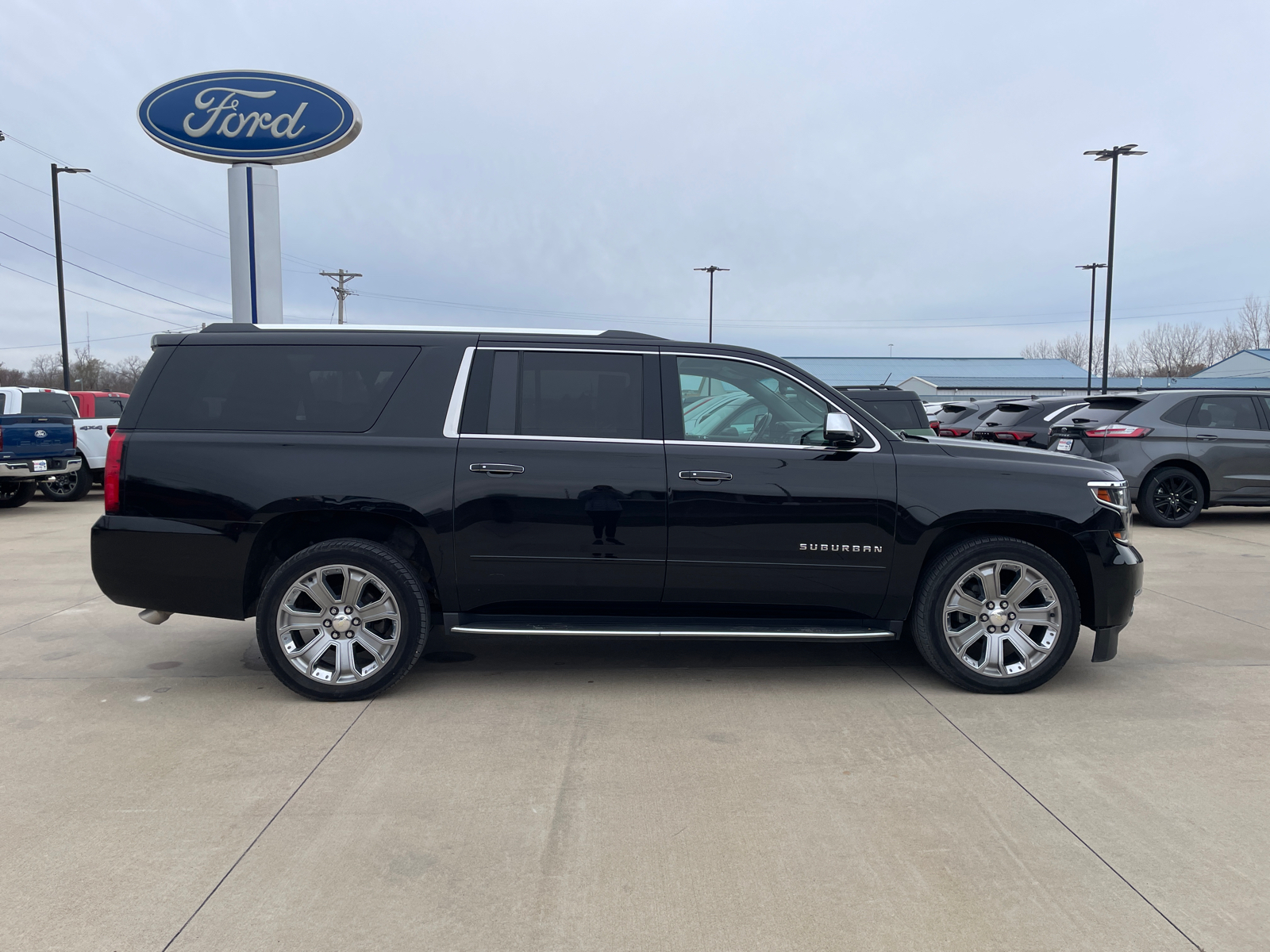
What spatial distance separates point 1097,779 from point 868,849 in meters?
1.22

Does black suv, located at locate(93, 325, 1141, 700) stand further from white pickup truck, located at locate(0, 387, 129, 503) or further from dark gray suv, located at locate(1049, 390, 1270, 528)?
white pickup truck, located at locate(0, 387, 129, 503)

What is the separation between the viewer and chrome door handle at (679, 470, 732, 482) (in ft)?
15.1

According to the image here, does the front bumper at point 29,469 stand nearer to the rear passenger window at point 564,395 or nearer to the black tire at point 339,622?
the black tire at point 339,622

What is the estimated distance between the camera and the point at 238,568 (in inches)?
181

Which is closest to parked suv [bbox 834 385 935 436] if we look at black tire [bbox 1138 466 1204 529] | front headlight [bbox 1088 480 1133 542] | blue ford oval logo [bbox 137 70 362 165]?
black tire [bbox 1138 466 1204 529]

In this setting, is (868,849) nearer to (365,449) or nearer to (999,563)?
(999,563)

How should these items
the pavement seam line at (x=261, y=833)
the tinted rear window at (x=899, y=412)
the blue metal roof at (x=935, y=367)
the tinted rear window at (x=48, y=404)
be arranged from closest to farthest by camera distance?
the pavement seam line at (x=261, y=833) → the tinted rear window at (x=899, y=412) → the tinted rear window at (x=48, y=404) → the blue metal roof at (x=935, y=367)

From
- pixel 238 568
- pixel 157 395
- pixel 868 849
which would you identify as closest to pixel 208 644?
pixel 238 568

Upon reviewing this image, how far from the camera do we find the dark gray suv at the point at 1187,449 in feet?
35.7

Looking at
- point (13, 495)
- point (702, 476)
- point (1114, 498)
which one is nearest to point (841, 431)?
point (702, 476)

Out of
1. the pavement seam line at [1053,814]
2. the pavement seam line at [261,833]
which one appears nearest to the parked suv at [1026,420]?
the pavement seam line at [1053,814]

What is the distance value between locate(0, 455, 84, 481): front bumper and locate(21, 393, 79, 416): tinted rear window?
2.83 ft

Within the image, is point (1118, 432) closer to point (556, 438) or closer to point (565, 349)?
point (565, 349)

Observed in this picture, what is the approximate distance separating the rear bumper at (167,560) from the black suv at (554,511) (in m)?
0.01
